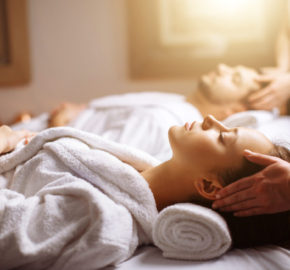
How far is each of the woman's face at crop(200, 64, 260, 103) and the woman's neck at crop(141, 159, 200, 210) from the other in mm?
407

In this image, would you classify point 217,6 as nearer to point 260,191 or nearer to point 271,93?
point 271,93

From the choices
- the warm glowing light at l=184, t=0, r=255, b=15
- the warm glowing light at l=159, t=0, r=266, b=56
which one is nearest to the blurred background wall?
the warm glowing light at l=159, t=0, r=266, b=56

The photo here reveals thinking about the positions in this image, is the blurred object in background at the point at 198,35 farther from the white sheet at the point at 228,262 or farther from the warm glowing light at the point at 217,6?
the white sheet at the point at 228,262

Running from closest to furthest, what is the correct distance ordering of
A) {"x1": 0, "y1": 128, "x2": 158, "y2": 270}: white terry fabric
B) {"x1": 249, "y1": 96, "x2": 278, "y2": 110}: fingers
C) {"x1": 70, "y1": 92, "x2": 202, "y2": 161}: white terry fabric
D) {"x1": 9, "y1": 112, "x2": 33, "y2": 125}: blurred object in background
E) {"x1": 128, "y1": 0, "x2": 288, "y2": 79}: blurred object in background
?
{"x1": 0, "y1": 128, "x2": 158, "y2": 270}: white terry fabric, {"x1": 70, "y1": 92, "x2": 202, "y2": 161}: white terry fabric, {"x1": 249, "y1": 96, "x2": 278, "y2": 110}: fingers, {"x1": 9, "y1": 112, "x2": 33, "y2": 125}: blurred object in background, {"x1": 128, "y1": 0, "x2": 288, "y2": 79}: blurred object in background

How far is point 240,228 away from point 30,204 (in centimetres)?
33

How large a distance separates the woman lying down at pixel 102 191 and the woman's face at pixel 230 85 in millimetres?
391

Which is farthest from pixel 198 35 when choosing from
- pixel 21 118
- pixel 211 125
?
pixel 211 125

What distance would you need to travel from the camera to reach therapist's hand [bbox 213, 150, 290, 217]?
0.53 metres

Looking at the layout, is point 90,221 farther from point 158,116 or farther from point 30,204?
point 158,116

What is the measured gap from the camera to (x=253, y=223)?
58 centimetres

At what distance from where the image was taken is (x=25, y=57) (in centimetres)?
140

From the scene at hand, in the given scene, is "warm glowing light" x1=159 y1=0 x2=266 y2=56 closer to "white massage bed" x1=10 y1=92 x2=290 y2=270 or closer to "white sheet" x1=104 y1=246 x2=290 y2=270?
"white massage bed" x1=10 y1=92 x2=290 y2=270

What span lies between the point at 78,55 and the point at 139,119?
1.88 ft

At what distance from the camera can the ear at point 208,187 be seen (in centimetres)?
58
